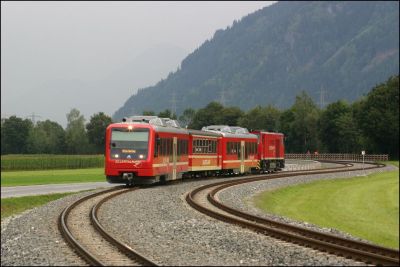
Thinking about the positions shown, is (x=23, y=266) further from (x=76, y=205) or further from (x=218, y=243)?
(x=76, y=205)

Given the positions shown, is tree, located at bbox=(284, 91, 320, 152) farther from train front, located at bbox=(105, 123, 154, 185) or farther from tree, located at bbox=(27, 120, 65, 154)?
train front, located at bbox=(105, 123, 154, 185)

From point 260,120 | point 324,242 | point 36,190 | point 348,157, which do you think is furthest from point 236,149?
point 260,120

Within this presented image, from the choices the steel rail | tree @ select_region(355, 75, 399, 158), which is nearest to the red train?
the steel rail

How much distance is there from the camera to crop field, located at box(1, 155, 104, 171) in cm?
6488

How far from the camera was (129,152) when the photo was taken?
107 feet

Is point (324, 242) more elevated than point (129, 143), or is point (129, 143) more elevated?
point (129, 143)

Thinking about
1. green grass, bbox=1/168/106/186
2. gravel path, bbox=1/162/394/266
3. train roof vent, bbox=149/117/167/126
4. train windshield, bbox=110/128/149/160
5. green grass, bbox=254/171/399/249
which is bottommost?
gravel path, bbox=1/162/394/266

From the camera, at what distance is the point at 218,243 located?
15.5m

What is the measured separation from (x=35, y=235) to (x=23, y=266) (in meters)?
4.23

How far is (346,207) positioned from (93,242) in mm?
11953

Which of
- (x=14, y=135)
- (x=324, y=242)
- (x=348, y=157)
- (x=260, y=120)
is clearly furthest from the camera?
(x=260, y=120)

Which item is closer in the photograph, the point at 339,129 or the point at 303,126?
the point at 339,129

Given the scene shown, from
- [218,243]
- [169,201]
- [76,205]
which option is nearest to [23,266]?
[218,243]

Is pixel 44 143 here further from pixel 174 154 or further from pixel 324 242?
pixel 324 242
